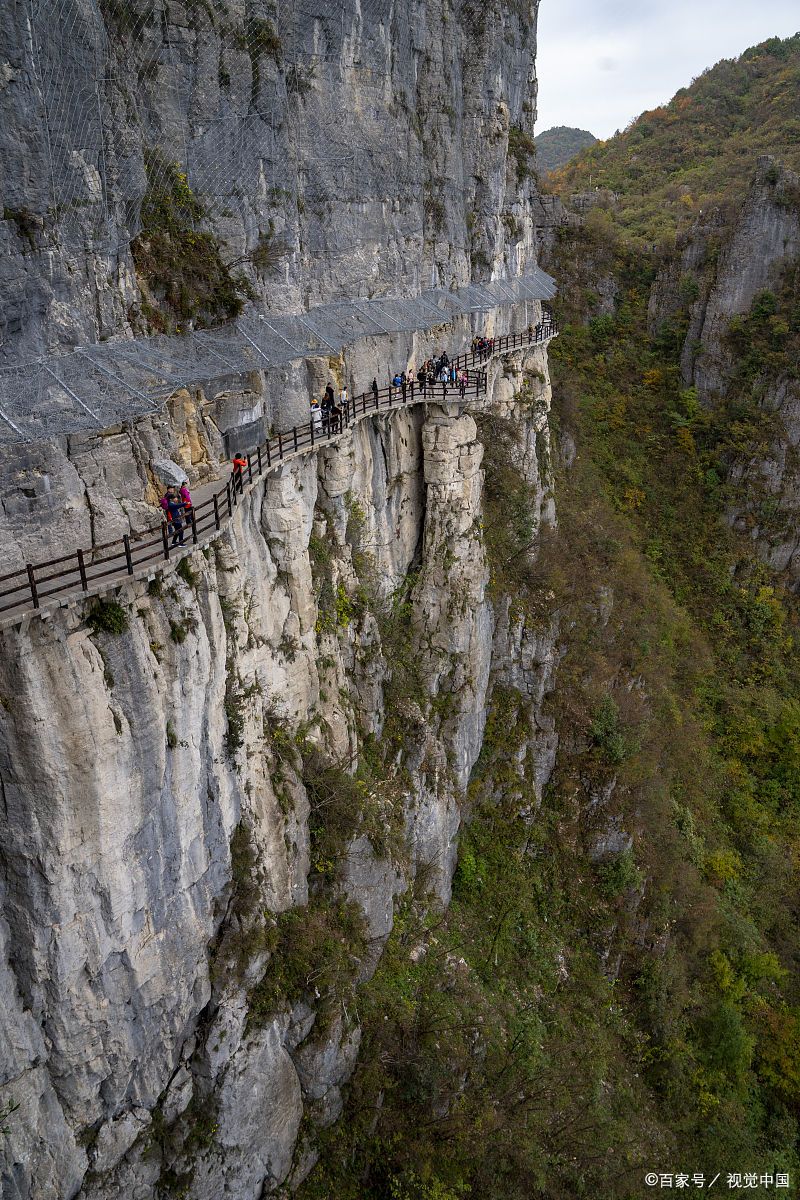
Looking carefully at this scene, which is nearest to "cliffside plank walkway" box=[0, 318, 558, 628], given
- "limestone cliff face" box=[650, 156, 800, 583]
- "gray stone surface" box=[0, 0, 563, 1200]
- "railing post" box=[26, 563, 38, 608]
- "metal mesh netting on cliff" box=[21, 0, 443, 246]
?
"railing post" box=[26, 563, 38, 608]

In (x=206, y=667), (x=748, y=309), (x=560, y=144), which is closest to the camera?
(x=206, y=667)

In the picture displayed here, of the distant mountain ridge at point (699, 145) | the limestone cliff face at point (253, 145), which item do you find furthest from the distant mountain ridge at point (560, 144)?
the limestone cliff face at point (253, 145)

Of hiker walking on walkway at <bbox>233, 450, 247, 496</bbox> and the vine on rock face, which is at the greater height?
the vine on rock face

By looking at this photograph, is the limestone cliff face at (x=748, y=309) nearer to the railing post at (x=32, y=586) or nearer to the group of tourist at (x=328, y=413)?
the group of tourist at (x=328, y=413)

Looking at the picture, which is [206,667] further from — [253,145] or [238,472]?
Answer: [253,145]

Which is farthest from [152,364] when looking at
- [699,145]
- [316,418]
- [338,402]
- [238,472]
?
[699,145]

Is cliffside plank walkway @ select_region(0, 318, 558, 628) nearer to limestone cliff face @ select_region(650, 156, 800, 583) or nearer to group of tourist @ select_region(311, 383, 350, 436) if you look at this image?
group of tourist @ select_region(311, 383, 350, 436)
